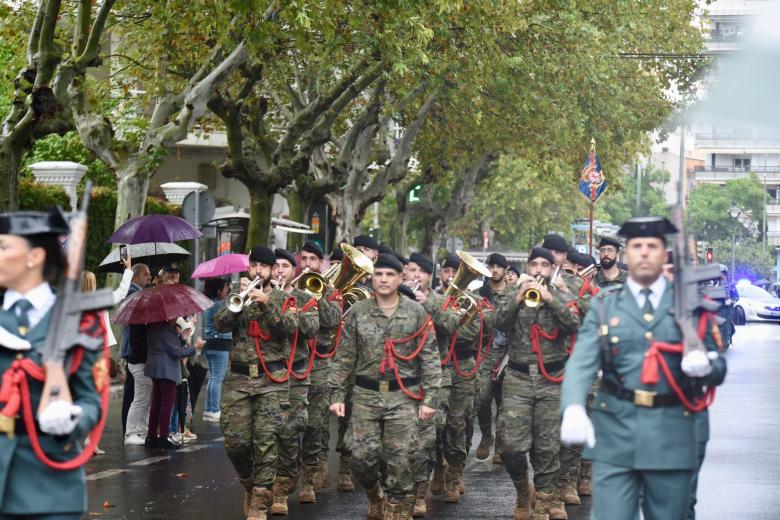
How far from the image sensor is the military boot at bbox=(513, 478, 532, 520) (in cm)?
1091

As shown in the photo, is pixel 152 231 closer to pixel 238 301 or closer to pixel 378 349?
pixel 238 301

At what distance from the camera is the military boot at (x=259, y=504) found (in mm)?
10688

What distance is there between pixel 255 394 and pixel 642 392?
4413mm

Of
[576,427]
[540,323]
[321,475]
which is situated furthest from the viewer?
[321,475]

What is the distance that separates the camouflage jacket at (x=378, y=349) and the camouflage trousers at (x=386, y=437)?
0.47ft

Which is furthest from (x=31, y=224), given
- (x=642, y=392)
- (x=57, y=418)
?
(x=642, y=392)

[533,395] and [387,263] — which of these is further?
[533,395]

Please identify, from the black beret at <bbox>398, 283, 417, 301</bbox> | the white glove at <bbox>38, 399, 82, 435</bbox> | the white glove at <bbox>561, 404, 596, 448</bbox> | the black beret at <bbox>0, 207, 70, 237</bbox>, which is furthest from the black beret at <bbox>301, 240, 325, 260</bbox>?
the white glove at <bbox>38, 399, 82, 435</bbox>

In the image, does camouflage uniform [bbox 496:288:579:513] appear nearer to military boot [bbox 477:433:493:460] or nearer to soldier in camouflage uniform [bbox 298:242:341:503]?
soldier in camouflage uniform [bbox 298:242:341:503]

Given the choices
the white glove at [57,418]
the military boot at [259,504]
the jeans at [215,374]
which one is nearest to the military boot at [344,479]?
the military boot at [259,504]

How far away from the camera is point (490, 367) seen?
1433cm

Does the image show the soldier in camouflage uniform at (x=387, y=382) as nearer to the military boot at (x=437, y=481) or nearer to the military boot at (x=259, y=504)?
the military boot at (x=259, y=504)

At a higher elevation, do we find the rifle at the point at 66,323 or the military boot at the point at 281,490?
the rifle at the point at 66,323

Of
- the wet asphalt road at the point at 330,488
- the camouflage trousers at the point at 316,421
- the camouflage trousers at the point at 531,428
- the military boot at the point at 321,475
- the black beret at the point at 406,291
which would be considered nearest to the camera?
the camouflage trousers at the point at 531,428
